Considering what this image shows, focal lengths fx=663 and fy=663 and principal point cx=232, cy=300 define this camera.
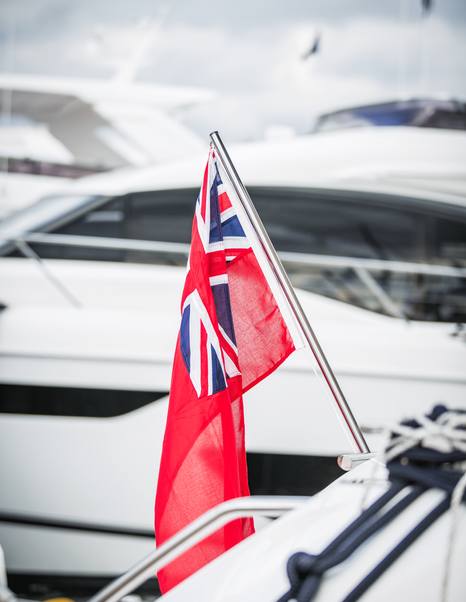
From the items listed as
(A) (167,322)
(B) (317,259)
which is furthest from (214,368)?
(B) (317,259)

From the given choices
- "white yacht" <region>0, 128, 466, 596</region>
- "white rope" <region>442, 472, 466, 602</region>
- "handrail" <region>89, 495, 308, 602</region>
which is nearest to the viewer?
"white rope" <region>442, 472, 466, 602</region>

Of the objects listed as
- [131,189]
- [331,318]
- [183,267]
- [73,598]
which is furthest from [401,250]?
[73,598]

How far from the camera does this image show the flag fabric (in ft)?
3.86

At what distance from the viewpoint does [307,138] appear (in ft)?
8.90

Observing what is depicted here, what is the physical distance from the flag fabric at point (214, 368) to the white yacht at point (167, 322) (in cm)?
105

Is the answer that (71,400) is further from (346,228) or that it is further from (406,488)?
(406,488)

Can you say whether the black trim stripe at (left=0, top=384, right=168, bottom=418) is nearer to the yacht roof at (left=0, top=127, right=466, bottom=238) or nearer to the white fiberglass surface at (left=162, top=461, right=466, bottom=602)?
the yacht roof at (left=0, top=127, right=466, bottom=238)

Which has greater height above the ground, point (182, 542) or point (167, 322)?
point (167, 322)

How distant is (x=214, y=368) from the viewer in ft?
3.91

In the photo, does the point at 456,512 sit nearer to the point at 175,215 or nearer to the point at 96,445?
the point at 96,445

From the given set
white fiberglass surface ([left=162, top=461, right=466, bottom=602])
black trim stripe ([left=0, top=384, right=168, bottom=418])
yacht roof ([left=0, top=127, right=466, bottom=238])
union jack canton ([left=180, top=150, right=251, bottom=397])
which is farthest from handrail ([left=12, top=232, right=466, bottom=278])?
white fiberglass surface ([left=162, top=461, right=466, bottom=602])

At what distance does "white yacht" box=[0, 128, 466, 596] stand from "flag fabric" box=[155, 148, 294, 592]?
3.43 feet

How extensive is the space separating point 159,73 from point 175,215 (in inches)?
27.6

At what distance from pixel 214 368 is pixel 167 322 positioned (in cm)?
124
